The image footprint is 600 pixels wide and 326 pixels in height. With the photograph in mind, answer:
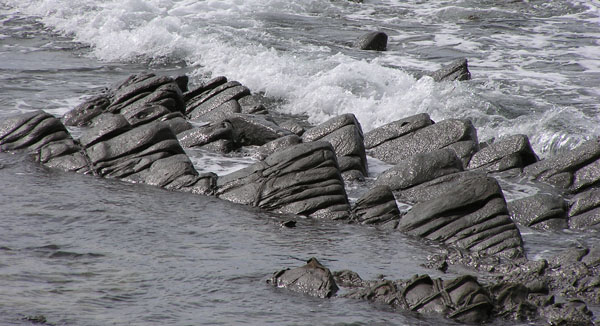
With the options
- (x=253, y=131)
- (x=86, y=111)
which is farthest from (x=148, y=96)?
(x=253, y=131)

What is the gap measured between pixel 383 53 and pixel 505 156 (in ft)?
33.0

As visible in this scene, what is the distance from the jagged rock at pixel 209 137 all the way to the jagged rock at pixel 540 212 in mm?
5176

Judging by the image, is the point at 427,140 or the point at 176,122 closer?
the point at 427,140

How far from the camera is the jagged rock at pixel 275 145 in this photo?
41.4 feet

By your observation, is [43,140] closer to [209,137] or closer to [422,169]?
[209,137]

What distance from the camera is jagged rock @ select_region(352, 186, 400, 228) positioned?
389 inches

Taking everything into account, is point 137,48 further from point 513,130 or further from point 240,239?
point 240,239

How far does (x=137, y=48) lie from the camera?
72.3 ft

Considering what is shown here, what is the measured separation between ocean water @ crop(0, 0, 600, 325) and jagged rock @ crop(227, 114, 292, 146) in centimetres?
66

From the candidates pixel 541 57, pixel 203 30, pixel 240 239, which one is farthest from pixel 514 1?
pixel 240 239

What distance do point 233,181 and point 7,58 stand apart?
1237 centimetres

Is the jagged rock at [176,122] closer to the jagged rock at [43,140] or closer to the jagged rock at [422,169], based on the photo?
the jagged rock at [43,140]

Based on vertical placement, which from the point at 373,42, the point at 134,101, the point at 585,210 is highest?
the point at 134,101

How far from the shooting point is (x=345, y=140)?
12.3 metres
